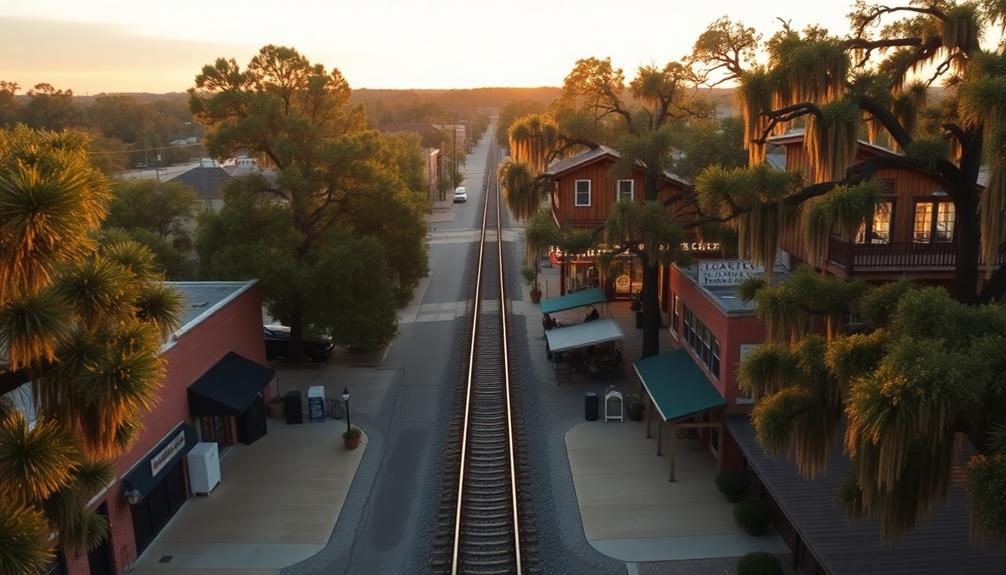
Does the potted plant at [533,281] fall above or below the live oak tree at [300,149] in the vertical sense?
below

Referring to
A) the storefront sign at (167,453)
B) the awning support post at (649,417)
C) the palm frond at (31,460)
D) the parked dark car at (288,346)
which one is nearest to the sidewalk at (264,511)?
the storefront sign at (167,453)

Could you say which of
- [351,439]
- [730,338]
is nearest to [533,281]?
[351,439]

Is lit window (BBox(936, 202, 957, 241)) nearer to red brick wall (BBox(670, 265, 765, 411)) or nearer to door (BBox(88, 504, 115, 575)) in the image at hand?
red brick wall (BBox(670, 265, 765, 411))

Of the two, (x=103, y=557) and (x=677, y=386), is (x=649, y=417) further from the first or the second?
(x=103, y=557)

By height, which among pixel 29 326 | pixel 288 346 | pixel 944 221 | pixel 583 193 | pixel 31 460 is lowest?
pixel 288 346

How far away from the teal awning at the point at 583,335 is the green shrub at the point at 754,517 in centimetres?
953

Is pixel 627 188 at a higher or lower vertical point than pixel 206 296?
higher

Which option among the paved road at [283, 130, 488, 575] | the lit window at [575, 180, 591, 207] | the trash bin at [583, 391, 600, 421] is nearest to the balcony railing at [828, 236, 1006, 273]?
the trash bin at [583, 391, 600, 421]

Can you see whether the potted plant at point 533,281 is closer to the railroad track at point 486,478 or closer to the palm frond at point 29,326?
the railroad track at point 486,478

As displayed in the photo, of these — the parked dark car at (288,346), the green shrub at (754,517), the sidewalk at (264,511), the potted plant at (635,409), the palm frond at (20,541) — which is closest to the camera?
the palm frond at (20,541)

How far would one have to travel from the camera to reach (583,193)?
32.2 m

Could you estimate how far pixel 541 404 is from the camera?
77.6 ft

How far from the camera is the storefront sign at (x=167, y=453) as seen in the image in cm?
1571

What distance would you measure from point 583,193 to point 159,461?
21198 mm
